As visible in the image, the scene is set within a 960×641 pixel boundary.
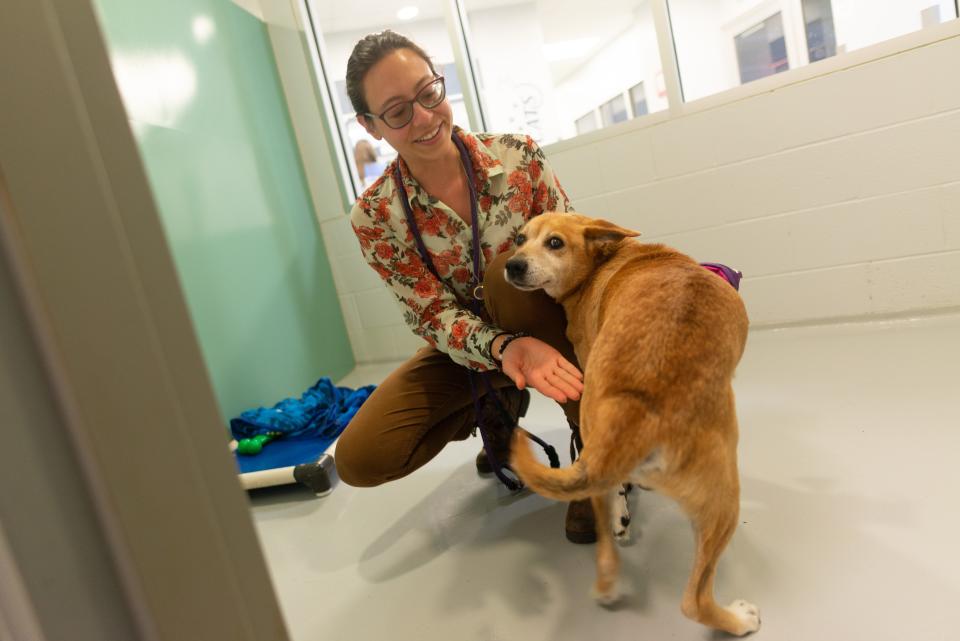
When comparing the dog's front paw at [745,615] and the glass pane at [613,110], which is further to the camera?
the glass pane at [613,110]

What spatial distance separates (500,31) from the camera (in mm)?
4027

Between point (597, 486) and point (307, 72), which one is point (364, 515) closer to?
point (597, 486)

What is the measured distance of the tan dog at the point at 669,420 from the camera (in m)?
0.89

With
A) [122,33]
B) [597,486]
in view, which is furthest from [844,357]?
[122,33]

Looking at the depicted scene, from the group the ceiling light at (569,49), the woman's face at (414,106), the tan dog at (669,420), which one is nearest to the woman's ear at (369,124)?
the woman's face at (414,106)

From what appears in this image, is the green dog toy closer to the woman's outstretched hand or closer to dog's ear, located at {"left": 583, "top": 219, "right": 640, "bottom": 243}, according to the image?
the woman's outstretched hand

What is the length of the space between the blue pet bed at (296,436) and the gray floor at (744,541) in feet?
0.34

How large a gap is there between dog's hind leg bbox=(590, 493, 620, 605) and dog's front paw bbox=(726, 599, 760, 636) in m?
0.22

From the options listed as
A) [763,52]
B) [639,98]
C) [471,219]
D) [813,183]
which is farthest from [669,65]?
[471,219]

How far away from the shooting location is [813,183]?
→ 8.04 feet

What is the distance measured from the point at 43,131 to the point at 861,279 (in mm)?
2863

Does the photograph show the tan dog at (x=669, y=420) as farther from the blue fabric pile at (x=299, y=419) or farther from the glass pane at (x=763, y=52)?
the glass pane at (x=763, y=52)

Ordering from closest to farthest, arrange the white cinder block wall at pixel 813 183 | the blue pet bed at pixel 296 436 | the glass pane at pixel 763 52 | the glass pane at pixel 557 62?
the blue pet bed at pixel 296 436
the white cinder block wall at pixel 813 183
the glass pane at pixel 763 52
the glass pane at pixel 557 62

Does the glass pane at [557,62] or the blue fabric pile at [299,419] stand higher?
the glass pane at [557,62]
